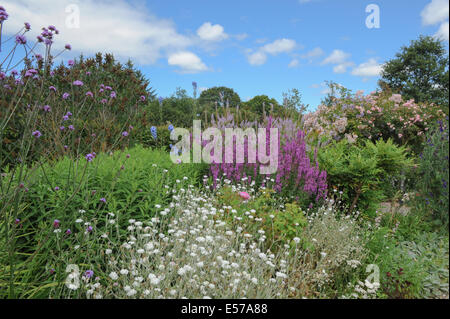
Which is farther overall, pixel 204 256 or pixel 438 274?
pixel 204 256

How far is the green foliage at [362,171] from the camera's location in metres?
5.14

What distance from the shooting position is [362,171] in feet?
16.7

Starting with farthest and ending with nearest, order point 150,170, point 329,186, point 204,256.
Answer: point 329,186
point 150,170
point 204,256

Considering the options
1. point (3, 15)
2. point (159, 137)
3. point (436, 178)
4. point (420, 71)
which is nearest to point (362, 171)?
point (436, 178)

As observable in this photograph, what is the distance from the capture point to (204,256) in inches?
113

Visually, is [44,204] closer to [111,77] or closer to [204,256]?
[204,256]

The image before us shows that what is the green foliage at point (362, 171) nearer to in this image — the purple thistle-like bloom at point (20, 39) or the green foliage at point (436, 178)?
the green foliage at point (436, 178)

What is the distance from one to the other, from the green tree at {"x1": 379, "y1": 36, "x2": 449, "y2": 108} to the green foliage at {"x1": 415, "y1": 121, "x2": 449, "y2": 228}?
544 inches

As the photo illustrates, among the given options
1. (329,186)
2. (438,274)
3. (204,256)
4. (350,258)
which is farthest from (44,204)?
(329,186)

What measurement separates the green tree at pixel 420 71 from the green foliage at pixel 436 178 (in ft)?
45.3

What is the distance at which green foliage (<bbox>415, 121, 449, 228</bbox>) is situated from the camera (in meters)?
2.32

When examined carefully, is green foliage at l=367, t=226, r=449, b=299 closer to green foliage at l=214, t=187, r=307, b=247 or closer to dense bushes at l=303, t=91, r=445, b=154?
green foliage at l=214, t=187, r=307, b=247

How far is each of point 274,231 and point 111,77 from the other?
22.7ft
